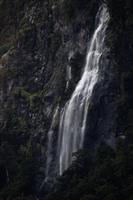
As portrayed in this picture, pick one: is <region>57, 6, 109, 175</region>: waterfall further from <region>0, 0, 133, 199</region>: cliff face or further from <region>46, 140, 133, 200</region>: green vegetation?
<region>46, 140, 133, 200</region>: green vegetation

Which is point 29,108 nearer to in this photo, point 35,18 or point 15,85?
point 15,85

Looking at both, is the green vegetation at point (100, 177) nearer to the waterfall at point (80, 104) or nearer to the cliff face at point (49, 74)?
the cliff face at point (49, 74)

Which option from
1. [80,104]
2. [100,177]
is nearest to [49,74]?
[80,104]

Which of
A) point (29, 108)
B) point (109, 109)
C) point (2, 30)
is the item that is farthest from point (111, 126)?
point (2, 30)

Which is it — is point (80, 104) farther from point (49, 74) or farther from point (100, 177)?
point (100, 177)

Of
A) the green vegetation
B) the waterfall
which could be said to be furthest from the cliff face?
the green vegetation

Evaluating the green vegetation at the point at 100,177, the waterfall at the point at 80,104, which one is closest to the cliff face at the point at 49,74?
the waterfall at the point at 80,104
